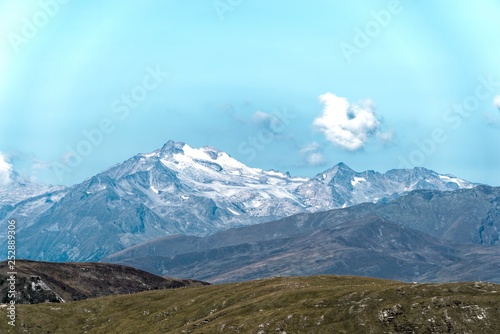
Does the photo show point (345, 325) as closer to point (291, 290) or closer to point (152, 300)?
point (291, 290)

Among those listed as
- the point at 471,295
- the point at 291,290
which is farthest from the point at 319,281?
the point at 471,295

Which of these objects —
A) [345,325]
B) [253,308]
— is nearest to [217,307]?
[253,308]

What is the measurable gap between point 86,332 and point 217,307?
31.3 meters

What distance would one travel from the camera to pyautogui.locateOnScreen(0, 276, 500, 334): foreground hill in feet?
432

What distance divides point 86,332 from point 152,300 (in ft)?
85.5

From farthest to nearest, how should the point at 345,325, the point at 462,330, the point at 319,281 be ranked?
the point at 319,281, the point at 345,325, the point at 462,330

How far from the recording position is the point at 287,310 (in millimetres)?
146000

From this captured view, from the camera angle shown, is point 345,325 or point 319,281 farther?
point 319,281

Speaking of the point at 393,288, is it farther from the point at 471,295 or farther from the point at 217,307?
the point at 217,307

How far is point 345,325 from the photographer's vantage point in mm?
136125

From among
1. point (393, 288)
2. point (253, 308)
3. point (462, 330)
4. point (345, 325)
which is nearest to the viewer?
point (462, 330)

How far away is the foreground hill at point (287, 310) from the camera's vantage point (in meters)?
132

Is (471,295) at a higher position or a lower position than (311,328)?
higher

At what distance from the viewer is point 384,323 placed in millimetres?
133375
